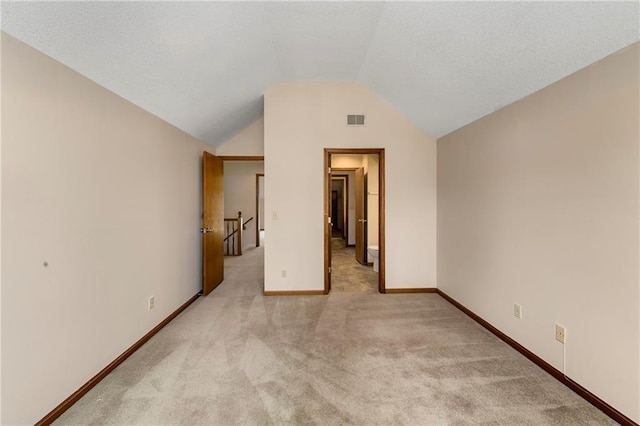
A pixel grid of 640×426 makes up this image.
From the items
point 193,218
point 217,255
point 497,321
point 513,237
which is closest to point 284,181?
point 193,218

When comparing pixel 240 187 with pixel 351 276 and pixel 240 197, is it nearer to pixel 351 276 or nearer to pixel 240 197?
pixel 240 197

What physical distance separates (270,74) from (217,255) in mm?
2658

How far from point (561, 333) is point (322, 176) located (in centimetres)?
274

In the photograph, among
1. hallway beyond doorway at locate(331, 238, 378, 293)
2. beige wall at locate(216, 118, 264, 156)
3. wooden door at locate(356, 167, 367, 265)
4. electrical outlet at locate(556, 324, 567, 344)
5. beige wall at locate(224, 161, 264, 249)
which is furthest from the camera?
beige wall at locate(224, 161, 264, 249)

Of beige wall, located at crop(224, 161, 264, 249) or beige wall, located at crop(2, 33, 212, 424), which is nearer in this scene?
beige wall, located at crop(2, 33, 212, 424)

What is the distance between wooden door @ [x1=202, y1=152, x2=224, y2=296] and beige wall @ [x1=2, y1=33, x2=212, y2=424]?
2.95ft

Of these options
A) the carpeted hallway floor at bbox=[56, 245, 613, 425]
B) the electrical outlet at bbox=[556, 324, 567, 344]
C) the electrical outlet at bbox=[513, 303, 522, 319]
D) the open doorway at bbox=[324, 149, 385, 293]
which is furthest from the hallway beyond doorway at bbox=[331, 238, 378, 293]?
Result: the electrical outlet at bbox=[556, 324, 567, 344]

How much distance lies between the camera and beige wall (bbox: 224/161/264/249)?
6.88 metres

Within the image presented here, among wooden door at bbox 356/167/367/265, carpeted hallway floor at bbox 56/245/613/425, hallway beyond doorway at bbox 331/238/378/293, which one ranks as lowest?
carpeted hallway floor at bbox 56/245/613/425

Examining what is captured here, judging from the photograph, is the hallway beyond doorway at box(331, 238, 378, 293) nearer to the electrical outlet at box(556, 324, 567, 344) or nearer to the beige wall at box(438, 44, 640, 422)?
the beige wall at box(438, 44, 640, 422)

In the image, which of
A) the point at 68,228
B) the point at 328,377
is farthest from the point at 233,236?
the point at 328,377

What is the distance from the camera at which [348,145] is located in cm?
357

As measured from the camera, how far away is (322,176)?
139 inches

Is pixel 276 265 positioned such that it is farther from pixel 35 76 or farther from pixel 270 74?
pixel 35 76
